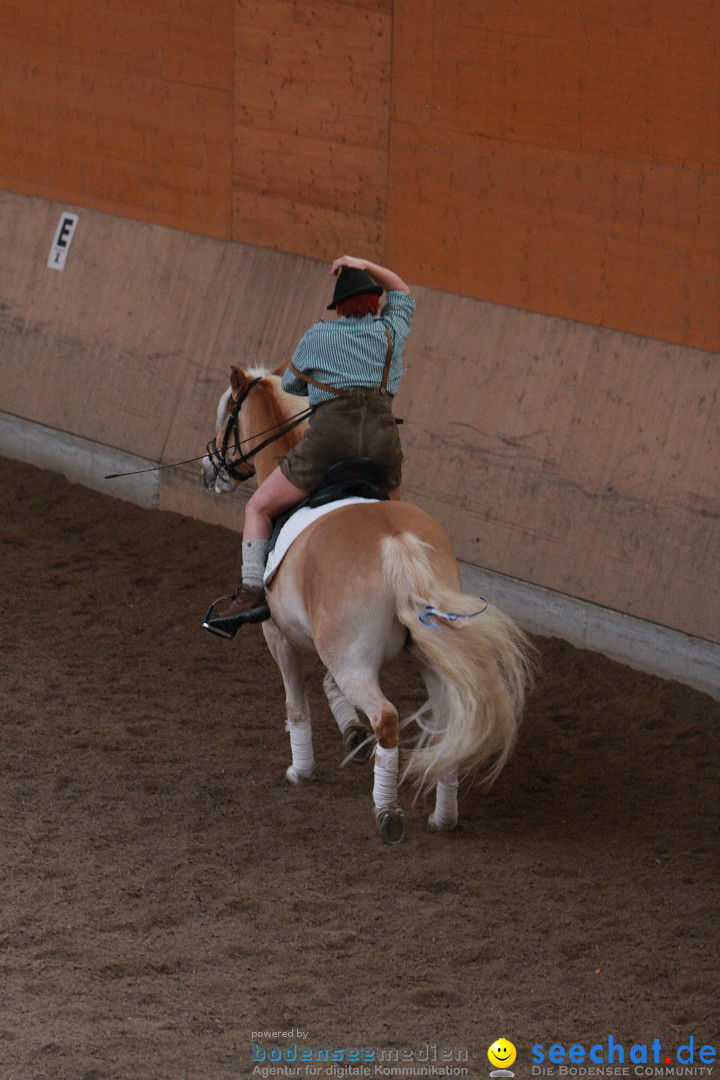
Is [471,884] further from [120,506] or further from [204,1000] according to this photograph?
[120,506]

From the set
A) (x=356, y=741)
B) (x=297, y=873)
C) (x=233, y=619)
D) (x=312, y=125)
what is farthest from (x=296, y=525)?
(x=312, y=125)

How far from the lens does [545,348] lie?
26.1 feet

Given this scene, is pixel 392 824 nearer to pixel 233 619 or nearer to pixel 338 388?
pixel 233 619

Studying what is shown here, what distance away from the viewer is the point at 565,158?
7645mm

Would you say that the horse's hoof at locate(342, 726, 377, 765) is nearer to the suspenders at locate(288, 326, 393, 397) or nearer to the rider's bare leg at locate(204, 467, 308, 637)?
the rider's bare leg at locate(204, 467, 308, 637)

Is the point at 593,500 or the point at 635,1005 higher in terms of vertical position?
the point at 593,500

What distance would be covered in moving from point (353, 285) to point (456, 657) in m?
1.66

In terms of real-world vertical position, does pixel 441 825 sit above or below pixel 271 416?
below

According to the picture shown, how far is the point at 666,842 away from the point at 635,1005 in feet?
4.24

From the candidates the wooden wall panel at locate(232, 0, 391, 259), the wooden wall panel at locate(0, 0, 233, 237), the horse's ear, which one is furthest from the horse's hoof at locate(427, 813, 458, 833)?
the wooden wall panel at locate(0, 0, 233, 237)

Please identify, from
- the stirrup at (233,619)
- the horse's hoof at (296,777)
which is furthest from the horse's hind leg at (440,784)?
the stirrup at (233,619)

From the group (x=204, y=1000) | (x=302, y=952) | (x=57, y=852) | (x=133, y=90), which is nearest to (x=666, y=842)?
(x=302, y=952)

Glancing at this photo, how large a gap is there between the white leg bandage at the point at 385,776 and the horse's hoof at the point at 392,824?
0.09ft

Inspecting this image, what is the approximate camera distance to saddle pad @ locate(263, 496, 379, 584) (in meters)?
5.81
